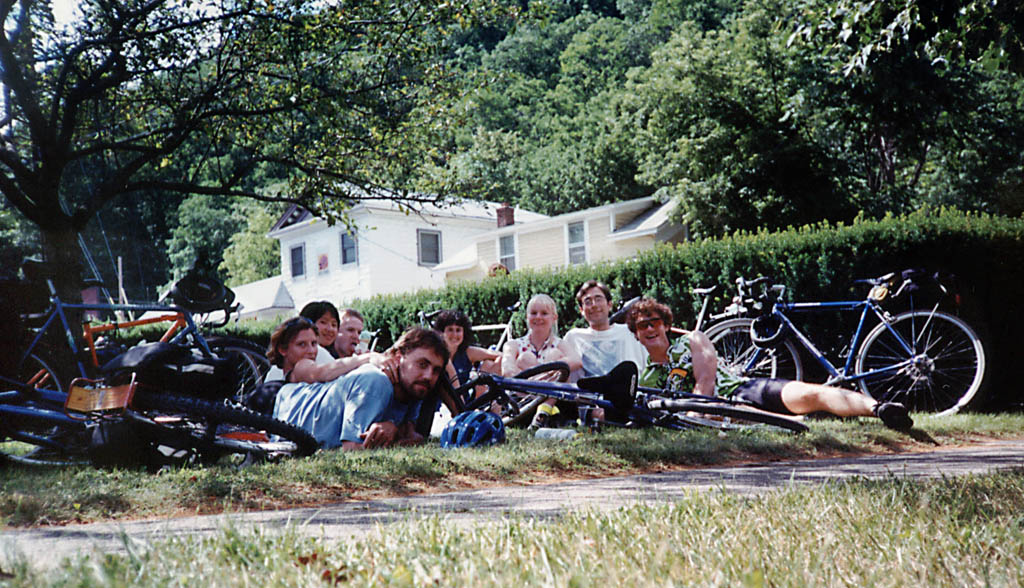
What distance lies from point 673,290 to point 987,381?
370 cm

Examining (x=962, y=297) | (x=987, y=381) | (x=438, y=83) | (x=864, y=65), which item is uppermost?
(x=438, y=83)

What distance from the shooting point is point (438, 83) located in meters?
10.5

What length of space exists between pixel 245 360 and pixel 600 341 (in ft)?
12.5

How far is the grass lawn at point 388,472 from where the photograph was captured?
4035 millimetres

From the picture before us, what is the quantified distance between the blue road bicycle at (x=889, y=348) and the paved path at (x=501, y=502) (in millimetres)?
2879

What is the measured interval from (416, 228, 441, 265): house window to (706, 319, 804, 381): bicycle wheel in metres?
28.4

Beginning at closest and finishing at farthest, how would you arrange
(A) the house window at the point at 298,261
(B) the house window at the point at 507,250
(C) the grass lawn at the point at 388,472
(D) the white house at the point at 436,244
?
1. (C) the grass lawn at the point at 388,472
2. (D) the white house at the point at 436,244
3. (B) the house window at the point at 507,250
4. (A) the house window at the point at 298,261

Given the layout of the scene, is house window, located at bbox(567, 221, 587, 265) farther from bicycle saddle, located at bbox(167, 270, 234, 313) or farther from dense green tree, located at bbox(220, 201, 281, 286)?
dense green tree, located at bbox(220, 201, 281, 286)

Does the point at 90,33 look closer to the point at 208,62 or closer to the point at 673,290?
the point at 208,62

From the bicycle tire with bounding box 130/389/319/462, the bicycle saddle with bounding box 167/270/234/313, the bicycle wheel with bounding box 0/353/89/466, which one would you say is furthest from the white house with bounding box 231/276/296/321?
the bicycle tire with bounding box 130/389/319/462

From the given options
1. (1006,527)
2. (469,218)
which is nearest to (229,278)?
(469,218)

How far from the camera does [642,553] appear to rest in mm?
2510

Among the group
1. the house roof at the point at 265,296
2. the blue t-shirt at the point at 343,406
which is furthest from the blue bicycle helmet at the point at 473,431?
the house roof at the point at 265,296

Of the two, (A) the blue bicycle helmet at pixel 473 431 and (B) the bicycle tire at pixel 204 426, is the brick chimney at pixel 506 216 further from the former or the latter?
(B) the bicycle tire at pixel 204 426
